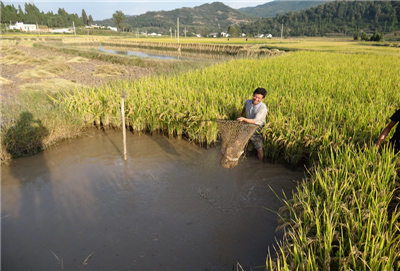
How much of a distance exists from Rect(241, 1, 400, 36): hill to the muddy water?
71948mm

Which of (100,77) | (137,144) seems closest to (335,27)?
(100,77)

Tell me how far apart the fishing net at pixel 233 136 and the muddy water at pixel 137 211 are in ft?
1.75

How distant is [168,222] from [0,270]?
4.94 feet

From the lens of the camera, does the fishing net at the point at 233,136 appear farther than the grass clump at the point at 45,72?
No

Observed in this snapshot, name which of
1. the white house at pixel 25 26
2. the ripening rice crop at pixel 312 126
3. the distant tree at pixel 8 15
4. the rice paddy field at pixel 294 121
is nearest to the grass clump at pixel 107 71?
the rice paddy field at pixel 294 121

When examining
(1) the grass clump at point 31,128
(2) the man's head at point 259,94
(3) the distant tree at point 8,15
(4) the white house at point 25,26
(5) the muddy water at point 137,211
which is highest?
(3) the distant tree at point 8,15

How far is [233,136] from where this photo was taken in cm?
301

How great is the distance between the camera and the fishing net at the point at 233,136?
296cm

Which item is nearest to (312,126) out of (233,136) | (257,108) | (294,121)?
(294,121)

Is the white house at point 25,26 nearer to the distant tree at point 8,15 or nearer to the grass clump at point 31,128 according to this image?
the distant tree at point 8,15

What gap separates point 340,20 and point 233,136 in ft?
313

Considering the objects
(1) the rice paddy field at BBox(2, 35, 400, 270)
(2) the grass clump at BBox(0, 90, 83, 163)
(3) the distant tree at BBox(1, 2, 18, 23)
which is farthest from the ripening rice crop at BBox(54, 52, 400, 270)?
(3) the distant tree at BBox(1, 2, 18, 23)

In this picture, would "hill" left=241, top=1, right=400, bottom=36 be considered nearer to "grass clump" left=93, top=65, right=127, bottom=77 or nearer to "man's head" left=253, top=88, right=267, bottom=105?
"grass clump" left=93, top=65, right=127, bottom=77

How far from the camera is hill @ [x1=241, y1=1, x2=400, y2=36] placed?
213ft
